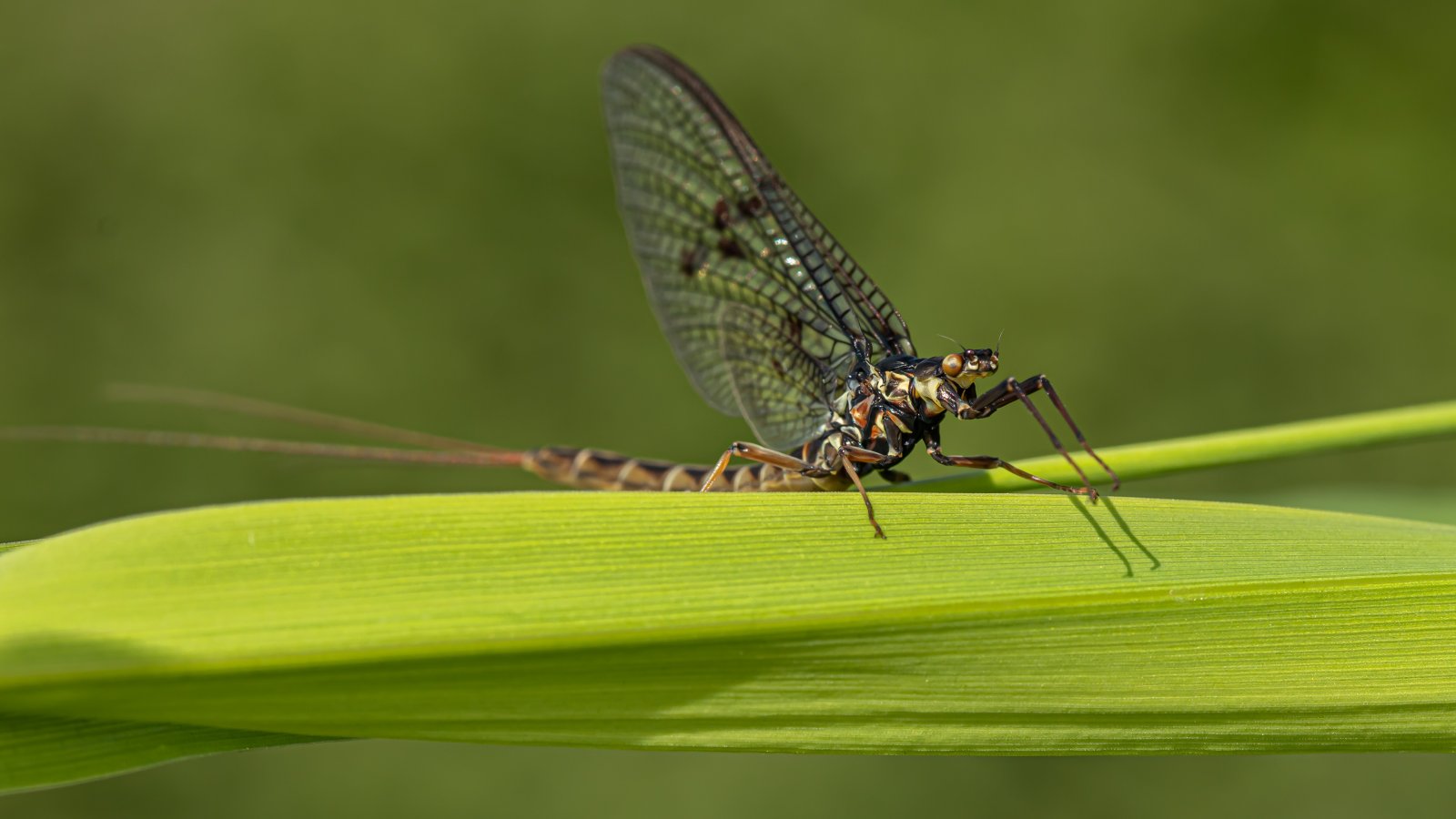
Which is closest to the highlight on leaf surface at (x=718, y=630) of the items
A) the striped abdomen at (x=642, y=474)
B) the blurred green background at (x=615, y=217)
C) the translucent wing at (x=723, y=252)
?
the striped abdomen at (x=642, y=474)

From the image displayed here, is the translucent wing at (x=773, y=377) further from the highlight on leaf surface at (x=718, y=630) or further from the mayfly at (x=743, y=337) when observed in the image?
the highlight on leaf surface at (x=718, y=630)

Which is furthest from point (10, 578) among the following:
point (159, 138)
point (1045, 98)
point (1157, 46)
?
point (1157, 46)

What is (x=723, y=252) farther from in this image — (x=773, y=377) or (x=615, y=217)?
(x=615, y=217)

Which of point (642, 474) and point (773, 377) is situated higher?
point (773, 377)

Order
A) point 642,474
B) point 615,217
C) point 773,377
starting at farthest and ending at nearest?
1. point 615,217
2. point 773,377
3. point 642,474

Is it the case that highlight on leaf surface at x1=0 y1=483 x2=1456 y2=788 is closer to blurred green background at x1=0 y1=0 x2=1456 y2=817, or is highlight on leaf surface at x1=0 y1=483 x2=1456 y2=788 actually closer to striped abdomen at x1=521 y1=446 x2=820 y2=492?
striped abdomen at x1=521 y1=446 x2=820 y2=492

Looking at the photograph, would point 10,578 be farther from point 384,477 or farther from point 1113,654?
point 384,477

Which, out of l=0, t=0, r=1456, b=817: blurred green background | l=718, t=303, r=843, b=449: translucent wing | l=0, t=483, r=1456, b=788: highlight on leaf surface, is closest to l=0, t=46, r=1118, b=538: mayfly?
l=718, t=303, r=843, b=449: translucent wing

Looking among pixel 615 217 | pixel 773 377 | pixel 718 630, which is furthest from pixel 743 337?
pixel 615 217
